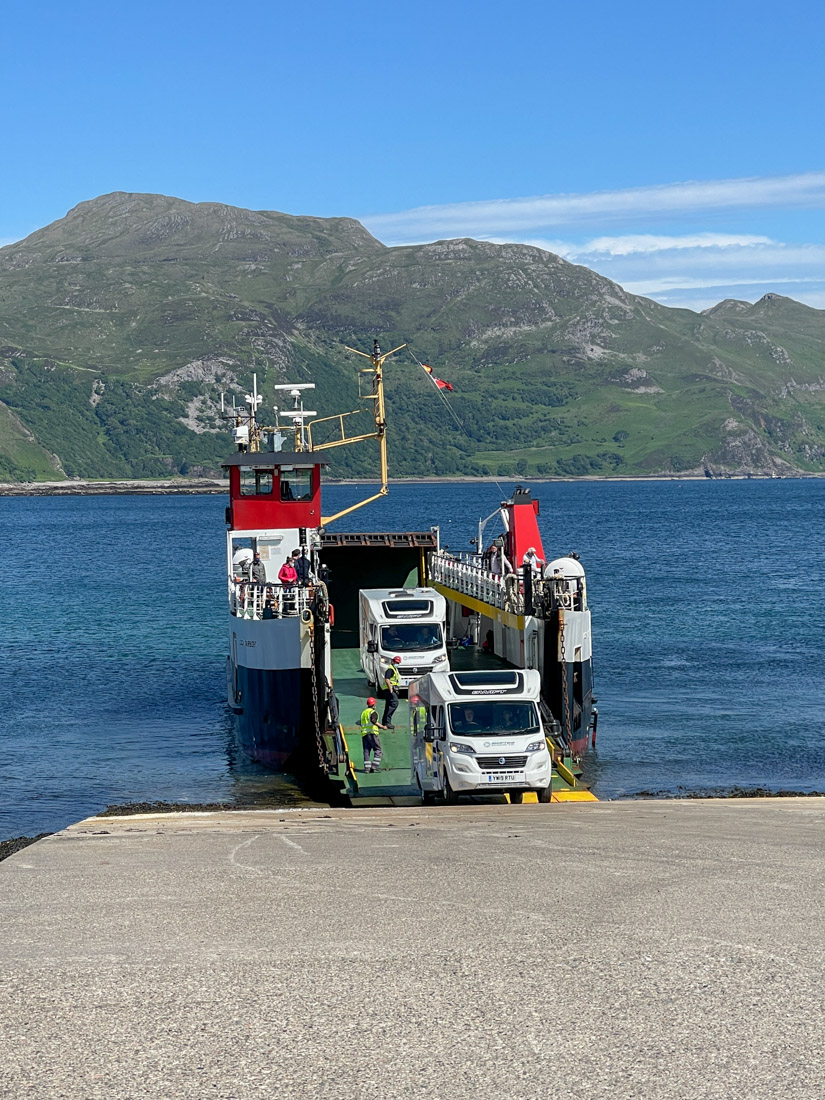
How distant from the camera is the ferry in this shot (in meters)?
28.4

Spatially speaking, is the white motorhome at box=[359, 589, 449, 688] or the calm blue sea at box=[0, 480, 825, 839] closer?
the white motorhome at box=[359, 589, 449, 688]

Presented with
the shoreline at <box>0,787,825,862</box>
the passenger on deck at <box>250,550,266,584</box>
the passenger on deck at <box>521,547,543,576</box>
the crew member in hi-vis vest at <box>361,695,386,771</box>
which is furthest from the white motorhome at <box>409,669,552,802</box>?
the passenger on deck at <box>250,550,266,584</box>

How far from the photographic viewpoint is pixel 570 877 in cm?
1406

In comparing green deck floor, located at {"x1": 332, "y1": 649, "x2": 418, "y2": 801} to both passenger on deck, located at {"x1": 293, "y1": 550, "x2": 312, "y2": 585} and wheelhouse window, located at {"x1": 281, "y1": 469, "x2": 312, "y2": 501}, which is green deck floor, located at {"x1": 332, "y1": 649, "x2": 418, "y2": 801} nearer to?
passenger on deck, located at {"x1": 293, "y1": 550, "x2": 312, "y2": 585}

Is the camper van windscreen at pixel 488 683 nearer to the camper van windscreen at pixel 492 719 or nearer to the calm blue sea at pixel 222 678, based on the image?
the camper van windscreen at pixel 492 719

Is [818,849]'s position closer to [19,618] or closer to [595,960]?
[595,960]

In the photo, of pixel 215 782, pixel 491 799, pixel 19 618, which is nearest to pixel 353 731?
pixel 215 782

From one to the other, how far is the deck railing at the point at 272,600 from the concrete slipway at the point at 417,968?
1285cm

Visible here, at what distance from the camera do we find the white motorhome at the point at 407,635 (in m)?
30.3

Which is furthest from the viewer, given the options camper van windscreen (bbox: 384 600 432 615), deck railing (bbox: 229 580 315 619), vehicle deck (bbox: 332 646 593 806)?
camper van windscreen (bbox: 384 600 432 615)

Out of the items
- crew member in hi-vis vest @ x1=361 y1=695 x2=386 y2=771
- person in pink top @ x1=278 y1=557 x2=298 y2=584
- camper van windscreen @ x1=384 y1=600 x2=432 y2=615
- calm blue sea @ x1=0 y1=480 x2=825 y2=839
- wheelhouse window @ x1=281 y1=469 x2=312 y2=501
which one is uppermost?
wheelhouse window @ x1=281 y1=469 x2=312 y2=501

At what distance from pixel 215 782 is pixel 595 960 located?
2128 cm

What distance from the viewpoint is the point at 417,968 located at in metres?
10.7

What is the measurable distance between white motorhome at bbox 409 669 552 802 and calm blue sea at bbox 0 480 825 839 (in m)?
8.06
